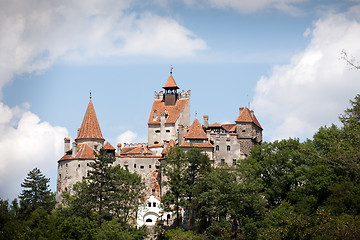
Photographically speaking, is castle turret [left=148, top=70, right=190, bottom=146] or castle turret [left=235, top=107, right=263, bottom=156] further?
castle turret [left=148, top=70, right=190, bottom=146]

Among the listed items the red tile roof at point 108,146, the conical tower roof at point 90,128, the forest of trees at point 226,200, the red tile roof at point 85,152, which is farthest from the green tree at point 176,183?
the conical tower roof at point 90,128

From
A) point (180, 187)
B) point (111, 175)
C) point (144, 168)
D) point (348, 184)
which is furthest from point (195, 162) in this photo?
point (348, 184)

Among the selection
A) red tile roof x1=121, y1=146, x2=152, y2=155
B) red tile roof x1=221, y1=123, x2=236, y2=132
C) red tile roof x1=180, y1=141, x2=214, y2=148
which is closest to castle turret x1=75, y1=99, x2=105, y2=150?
red tile roof x1=121, y1=146, x2=152, y2=155

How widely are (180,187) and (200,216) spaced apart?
5.21m

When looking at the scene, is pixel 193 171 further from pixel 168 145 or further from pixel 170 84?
pixel 170 84

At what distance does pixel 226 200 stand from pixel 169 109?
31.6 meters

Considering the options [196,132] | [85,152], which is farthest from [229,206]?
[85,152]

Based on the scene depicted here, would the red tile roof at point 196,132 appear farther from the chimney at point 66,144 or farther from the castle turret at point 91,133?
the chimney at point 66,144

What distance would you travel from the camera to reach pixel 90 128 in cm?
8956

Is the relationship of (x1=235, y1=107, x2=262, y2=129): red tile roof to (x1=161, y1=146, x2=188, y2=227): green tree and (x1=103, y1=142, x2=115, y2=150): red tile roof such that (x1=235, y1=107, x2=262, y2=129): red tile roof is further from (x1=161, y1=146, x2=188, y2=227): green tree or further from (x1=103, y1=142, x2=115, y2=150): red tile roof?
(x1=103, y1=142, x2=115, y2=150): red tile roof

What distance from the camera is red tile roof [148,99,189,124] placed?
299 feet

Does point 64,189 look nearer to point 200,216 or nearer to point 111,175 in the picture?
point 111,175

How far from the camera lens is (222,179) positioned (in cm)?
6631

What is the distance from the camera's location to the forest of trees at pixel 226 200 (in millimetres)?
55875
